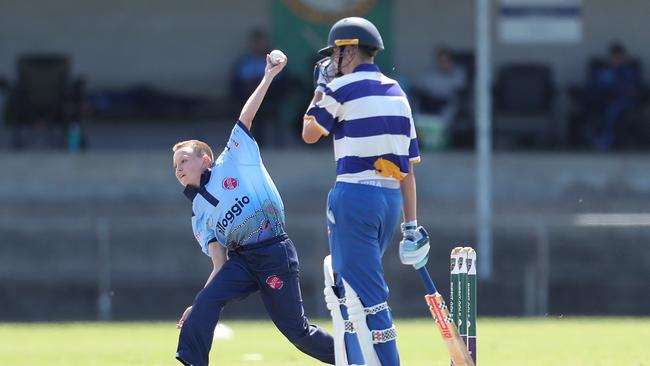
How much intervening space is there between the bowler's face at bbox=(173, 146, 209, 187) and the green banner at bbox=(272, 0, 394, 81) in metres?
12.1

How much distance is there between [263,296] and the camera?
855 cm

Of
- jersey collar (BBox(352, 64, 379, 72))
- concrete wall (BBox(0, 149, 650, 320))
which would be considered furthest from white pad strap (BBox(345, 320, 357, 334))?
concrete wall (BBox(0, 149, 650, 320))

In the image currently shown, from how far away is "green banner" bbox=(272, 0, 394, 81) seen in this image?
2072cm

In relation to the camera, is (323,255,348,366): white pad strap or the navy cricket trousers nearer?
(323,255,348,366): white pad strap

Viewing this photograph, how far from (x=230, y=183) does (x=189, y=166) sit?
0.27m

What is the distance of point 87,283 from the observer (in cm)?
1623

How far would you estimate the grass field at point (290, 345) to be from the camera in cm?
1077

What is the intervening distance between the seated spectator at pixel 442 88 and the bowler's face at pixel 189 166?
10.8 metres

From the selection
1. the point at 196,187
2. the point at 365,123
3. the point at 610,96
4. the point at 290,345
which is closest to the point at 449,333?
the point at 365,123

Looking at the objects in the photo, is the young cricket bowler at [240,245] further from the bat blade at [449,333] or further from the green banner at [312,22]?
the green banner at [312,22]

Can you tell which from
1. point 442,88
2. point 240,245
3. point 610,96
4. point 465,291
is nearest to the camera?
point 465,291

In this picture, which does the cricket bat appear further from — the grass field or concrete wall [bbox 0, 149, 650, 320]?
concrete wall [bbox 0, 149, 650, 320]

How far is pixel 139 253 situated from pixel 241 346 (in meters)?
4.08

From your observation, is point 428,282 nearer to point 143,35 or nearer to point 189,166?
point 189,166
